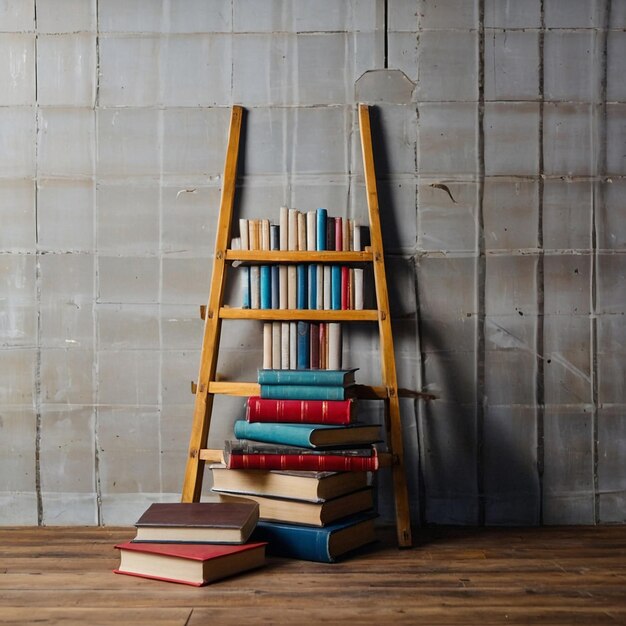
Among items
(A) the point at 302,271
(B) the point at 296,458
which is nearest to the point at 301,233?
(A) the point at 302,271

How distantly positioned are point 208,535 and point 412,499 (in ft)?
3.26

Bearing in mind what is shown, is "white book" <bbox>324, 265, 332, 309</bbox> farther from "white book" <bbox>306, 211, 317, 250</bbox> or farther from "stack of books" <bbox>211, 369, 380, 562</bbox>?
"stack of books" <bbox>211, 369, 380, 562</bbox>

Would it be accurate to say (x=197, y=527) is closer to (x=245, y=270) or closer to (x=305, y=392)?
(x=305, y=392)

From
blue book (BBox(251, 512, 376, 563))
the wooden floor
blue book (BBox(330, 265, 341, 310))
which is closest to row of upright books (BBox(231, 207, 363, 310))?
blue book (BBox(330, 265, 341, 310))

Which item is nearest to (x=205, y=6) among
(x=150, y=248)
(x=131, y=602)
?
(x=150, y=248)

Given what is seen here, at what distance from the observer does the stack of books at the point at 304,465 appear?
254cm

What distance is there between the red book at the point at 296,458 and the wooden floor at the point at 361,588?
0.29 m

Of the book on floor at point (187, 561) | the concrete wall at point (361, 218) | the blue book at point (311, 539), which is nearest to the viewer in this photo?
the book on floor at point (187, 561)

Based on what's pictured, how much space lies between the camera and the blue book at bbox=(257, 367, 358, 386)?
2.68 metres

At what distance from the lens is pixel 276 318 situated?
113 inches

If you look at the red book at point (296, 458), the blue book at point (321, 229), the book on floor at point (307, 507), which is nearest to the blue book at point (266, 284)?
the blue book at point (321, 229)

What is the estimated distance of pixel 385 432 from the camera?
3.11m

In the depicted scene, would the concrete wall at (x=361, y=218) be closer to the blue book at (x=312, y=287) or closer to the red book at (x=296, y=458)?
the blue book at (x=312, y=287)

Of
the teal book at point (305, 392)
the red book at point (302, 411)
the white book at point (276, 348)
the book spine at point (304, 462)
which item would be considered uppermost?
the white book at point (276, 348)
